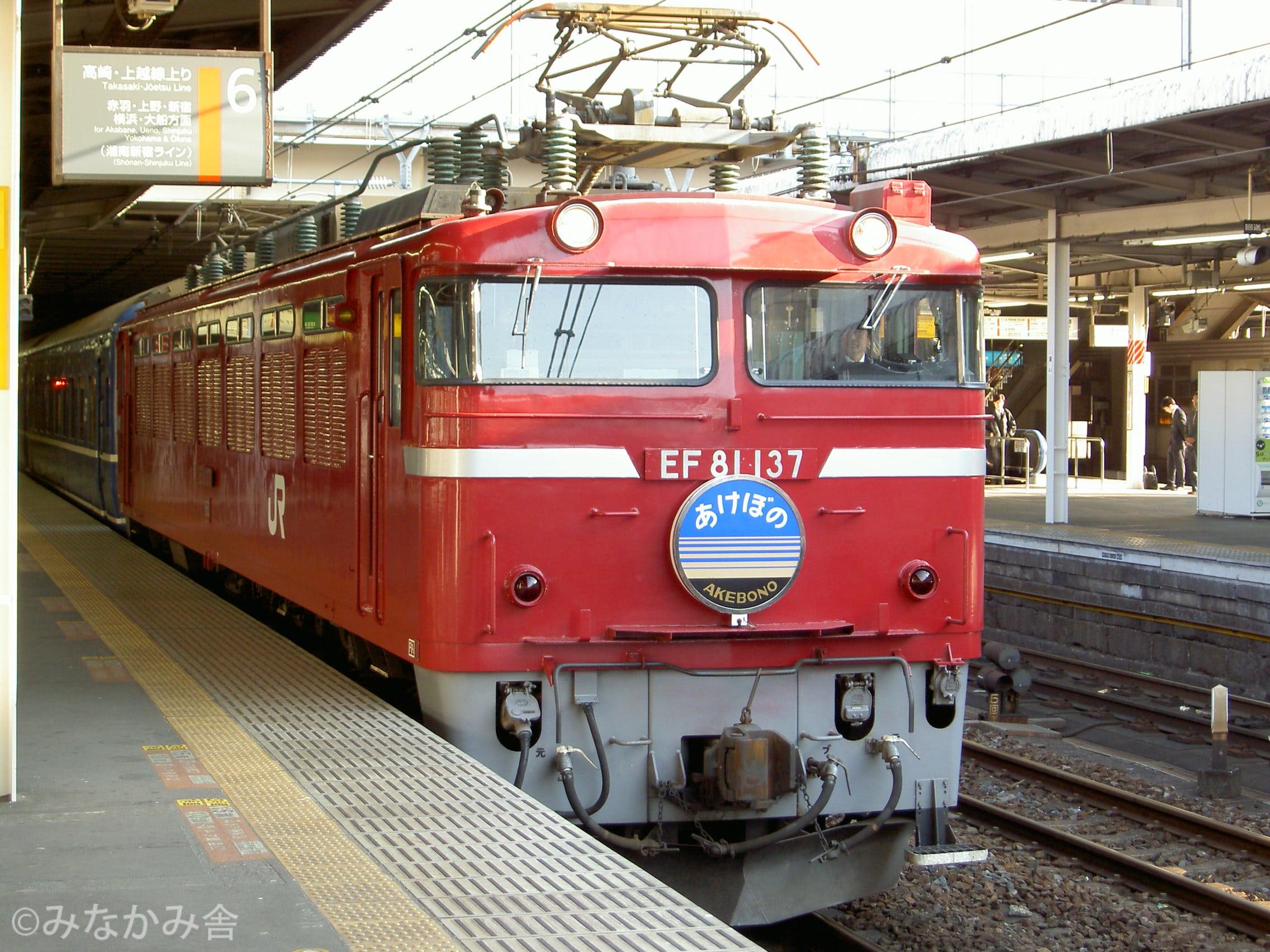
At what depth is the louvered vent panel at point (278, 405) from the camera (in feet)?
27.7

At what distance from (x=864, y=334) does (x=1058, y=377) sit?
1310 cm

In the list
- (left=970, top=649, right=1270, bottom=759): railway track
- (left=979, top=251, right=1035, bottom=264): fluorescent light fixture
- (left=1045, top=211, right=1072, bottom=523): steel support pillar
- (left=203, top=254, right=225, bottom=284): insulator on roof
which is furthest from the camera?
(left=979, top=251, right=1035, bottom=264): fluorescent light fixture

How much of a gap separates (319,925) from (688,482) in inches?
110

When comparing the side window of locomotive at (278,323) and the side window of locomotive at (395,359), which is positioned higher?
the side window of locomotive at (278,323)

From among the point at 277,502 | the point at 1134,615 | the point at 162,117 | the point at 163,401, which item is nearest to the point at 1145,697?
the point at 1134,615

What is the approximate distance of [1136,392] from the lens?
2538 cm

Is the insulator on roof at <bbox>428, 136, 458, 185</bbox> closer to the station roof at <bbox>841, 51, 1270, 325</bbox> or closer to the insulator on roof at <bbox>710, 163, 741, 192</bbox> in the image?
the insulator on roof at <bbox>710, 163, 741, 192</bbox>

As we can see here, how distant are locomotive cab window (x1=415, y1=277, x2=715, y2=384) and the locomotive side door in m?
0.53

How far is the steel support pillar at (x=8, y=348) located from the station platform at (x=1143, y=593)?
11.0 m

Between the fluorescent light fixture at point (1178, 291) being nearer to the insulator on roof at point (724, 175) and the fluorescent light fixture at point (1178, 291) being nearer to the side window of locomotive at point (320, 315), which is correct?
the insulator on roof at point (724, 175)

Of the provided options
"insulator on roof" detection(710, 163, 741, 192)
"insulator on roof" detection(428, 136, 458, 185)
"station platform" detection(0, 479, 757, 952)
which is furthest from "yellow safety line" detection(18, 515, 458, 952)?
"insulator on roof" detection(710, 163, 741, 192)

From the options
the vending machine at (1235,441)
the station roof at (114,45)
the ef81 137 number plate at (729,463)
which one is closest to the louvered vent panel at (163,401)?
the station roof at (114,45)

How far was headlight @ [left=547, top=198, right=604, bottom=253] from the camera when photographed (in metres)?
6.09

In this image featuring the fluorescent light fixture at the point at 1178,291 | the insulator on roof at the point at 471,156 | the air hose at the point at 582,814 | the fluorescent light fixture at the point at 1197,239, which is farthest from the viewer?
the fluorescent light fixture at the point at 1178,291
